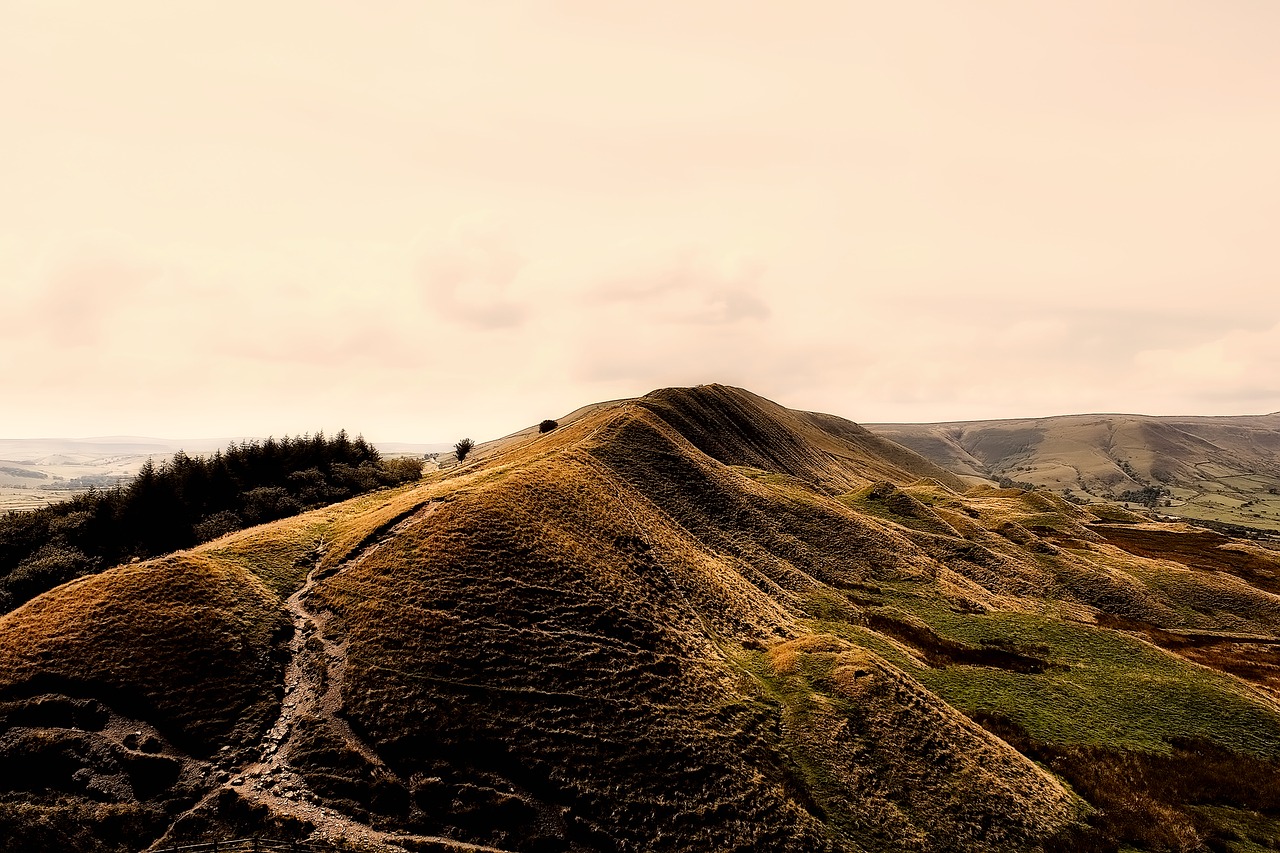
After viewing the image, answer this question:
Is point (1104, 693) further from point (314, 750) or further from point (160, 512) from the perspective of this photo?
point (160, 512)

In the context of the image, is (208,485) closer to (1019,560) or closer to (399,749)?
(399,749)

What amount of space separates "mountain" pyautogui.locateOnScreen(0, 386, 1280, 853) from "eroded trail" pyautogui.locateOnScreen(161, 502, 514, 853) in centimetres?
15

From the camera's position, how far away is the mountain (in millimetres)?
26766

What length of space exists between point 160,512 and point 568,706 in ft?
197

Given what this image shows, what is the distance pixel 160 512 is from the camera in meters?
→ 62.4

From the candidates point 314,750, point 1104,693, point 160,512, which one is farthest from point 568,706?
point 160,512

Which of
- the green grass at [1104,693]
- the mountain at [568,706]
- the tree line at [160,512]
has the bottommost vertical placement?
the green grass at [1104,693]

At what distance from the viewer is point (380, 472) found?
3381 inches

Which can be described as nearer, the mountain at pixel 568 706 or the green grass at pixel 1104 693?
the mountain at pixel 568 706

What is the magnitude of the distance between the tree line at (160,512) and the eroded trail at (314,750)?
114 ft

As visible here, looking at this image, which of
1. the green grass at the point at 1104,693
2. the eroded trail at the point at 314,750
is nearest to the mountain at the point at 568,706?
the eroded trail at the point at 314,750

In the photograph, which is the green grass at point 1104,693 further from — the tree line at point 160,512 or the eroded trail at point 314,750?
the tree line at point 160,512

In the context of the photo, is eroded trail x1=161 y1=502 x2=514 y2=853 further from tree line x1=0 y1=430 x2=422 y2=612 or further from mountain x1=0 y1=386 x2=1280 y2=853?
tree line x1=0 y1=430 x2=422 y2=612

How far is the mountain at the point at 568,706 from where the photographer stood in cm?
2677
